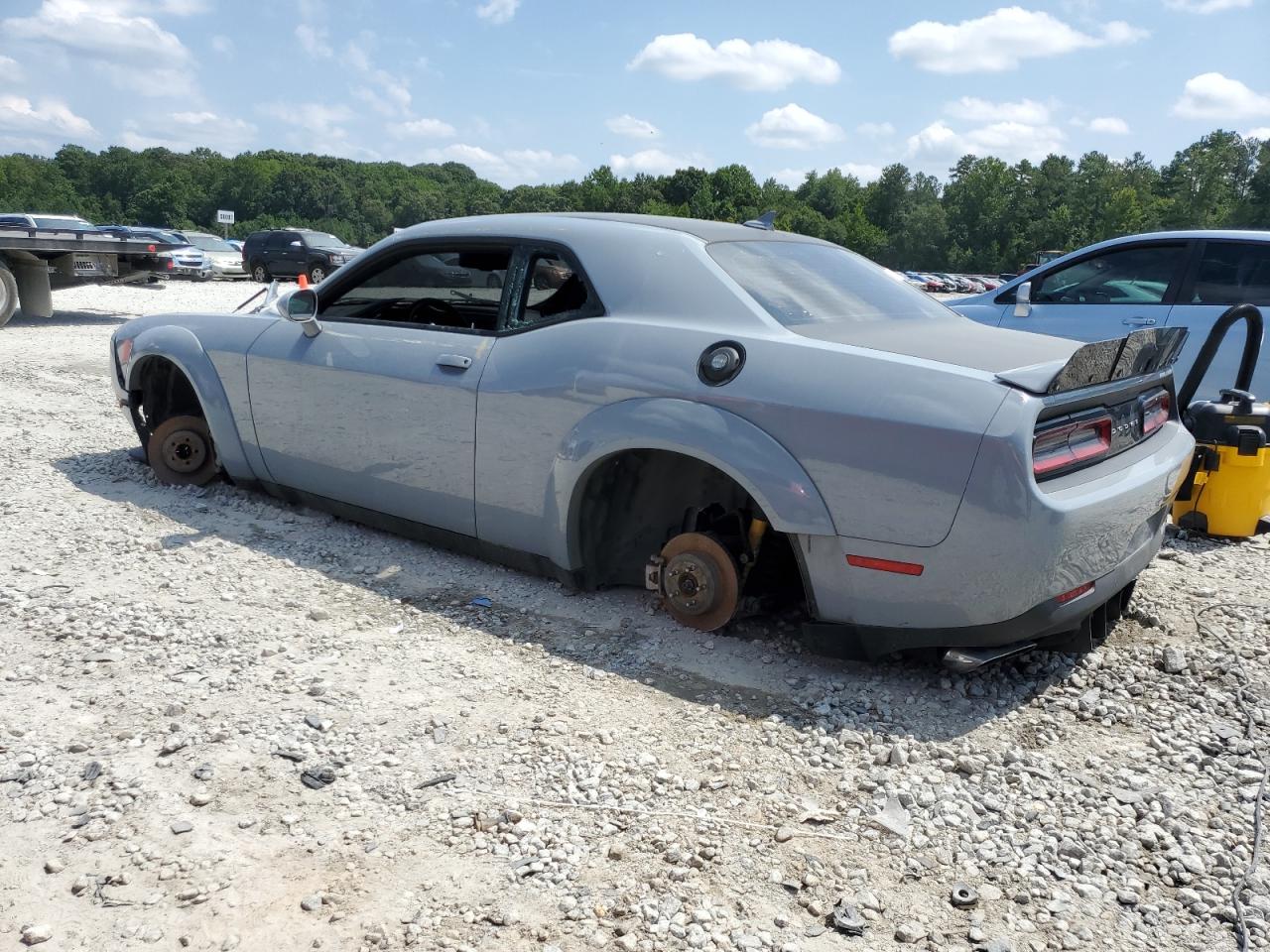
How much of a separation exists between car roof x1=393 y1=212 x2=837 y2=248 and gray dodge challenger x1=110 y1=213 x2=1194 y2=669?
0.06 ft

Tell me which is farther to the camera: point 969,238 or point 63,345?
point 969,238

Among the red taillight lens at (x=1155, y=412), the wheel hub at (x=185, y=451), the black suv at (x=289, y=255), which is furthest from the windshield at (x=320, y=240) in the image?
the red taillight lens at (x=1155, y=412)

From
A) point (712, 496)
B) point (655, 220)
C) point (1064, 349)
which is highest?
point (655, 220)

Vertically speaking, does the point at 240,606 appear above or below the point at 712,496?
below

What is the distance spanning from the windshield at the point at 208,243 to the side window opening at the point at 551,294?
1136 inches

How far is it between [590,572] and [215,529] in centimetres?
204

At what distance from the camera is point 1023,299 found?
7.00m

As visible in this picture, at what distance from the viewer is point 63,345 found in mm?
11523

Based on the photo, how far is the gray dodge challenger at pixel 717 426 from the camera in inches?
114

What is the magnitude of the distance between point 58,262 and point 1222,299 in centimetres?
1435

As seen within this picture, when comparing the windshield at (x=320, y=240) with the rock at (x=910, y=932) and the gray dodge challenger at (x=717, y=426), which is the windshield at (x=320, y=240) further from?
the rock at (x=910, y=932)

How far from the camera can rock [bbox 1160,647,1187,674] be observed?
346 centimetres

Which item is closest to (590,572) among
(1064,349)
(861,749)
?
(861,749)

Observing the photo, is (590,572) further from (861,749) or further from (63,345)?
(63,345)
